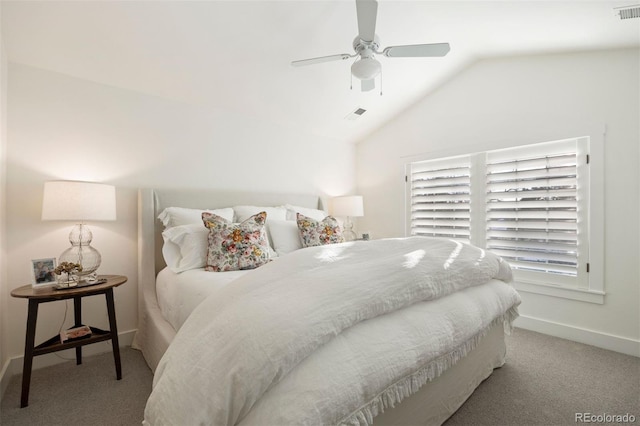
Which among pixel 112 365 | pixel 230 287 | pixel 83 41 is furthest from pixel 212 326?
pixel 83 41

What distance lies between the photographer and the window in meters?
2.64

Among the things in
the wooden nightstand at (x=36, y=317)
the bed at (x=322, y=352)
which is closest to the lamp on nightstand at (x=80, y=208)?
the wooden nightstand at (x=36, y=317)

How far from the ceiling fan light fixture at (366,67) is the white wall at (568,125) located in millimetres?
1809

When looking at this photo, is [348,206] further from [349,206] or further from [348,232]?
[348,232]

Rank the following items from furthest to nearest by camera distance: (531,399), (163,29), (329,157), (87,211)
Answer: (329,157)
(163,29)
(87,211)
(531,399)

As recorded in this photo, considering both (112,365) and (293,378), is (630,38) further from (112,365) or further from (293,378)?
(112,365)

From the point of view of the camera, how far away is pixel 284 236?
9.35 feet

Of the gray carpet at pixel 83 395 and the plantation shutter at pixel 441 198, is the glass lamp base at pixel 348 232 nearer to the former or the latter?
the plantation shutter at pixel 441 198

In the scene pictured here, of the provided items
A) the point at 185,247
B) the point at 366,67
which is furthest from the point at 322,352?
the point at 366,67

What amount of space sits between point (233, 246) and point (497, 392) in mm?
1973

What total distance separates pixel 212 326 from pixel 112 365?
5.81 ft

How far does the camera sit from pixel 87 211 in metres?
2.02

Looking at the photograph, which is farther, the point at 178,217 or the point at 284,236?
the point at 284,236

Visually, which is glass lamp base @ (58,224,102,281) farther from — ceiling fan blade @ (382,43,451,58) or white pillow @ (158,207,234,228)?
ceiling fan blade @ (382,43,451,58)
